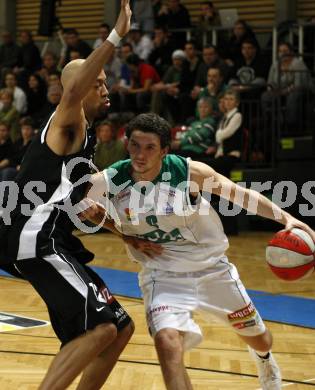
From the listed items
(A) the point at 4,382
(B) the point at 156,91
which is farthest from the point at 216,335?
(B) the point at 156,91

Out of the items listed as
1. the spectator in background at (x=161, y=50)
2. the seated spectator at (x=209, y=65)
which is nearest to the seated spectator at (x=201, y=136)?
the seated spectator at (x=209, y=65)

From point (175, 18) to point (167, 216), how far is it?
470 inches

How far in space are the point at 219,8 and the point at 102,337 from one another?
44.6ft

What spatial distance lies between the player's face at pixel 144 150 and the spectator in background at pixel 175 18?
11.7 meters

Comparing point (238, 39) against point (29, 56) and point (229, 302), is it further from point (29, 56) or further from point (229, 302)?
point (229, 302)

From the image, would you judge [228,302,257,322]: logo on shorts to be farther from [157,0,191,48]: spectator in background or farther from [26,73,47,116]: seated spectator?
[26,73,47,116]: seated spectator

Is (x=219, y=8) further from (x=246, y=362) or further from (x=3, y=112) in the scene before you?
(x=246, y=362)

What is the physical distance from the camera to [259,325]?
4.89 metres

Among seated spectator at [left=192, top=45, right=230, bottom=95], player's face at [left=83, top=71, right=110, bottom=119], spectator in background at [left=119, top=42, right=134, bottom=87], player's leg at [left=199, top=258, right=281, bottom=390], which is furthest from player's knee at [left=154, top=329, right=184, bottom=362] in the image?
spectator in background at [left=119, top=42, right=134, bottom=87]

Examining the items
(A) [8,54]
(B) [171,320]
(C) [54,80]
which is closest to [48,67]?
(A) [8,54]

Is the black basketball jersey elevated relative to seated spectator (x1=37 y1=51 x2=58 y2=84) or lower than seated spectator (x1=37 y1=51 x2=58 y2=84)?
elevated

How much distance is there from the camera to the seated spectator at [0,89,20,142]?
51.0ft

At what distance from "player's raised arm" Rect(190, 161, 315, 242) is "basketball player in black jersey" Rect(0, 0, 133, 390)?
666mm

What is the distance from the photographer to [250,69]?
14102 mm
